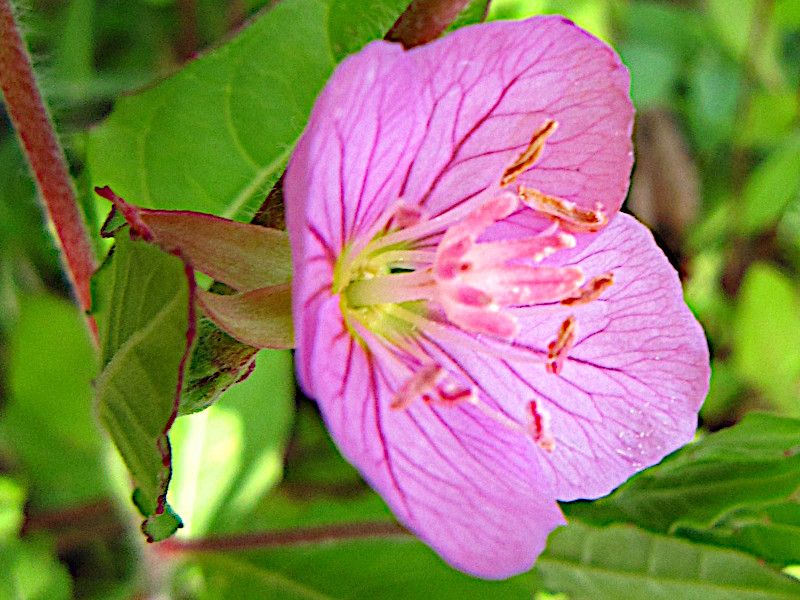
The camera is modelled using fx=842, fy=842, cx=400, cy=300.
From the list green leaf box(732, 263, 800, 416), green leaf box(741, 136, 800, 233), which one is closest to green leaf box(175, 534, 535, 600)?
green leaf box(732, 263, 800, 416)

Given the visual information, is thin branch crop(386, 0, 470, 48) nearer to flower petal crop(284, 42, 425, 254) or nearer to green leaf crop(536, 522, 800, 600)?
flower petal crop(284, 42, 425, 254)

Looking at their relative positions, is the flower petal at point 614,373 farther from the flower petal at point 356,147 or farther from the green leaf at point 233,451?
the green leaf at point 233,451

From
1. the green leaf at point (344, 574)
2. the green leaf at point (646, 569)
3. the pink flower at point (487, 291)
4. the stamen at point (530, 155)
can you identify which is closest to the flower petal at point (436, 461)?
the pink flower at point (487, 291)

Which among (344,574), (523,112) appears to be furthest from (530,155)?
(344,574)

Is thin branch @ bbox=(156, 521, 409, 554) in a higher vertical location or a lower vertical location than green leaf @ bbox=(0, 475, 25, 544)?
higher

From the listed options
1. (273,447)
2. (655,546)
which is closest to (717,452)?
(655,546)

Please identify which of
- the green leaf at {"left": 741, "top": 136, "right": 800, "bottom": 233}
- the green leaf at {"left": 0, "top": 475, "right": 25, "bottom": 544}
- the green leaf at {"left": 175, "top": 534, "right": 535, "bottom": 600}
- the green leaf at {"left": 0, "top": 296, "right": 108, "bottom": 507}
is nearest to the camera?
the green leaf at {"left": 175, "top": 534, "right": 535, "bottom": 600}

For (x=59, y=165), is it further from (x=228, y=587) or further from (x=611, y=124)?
(x=228, y=587)
